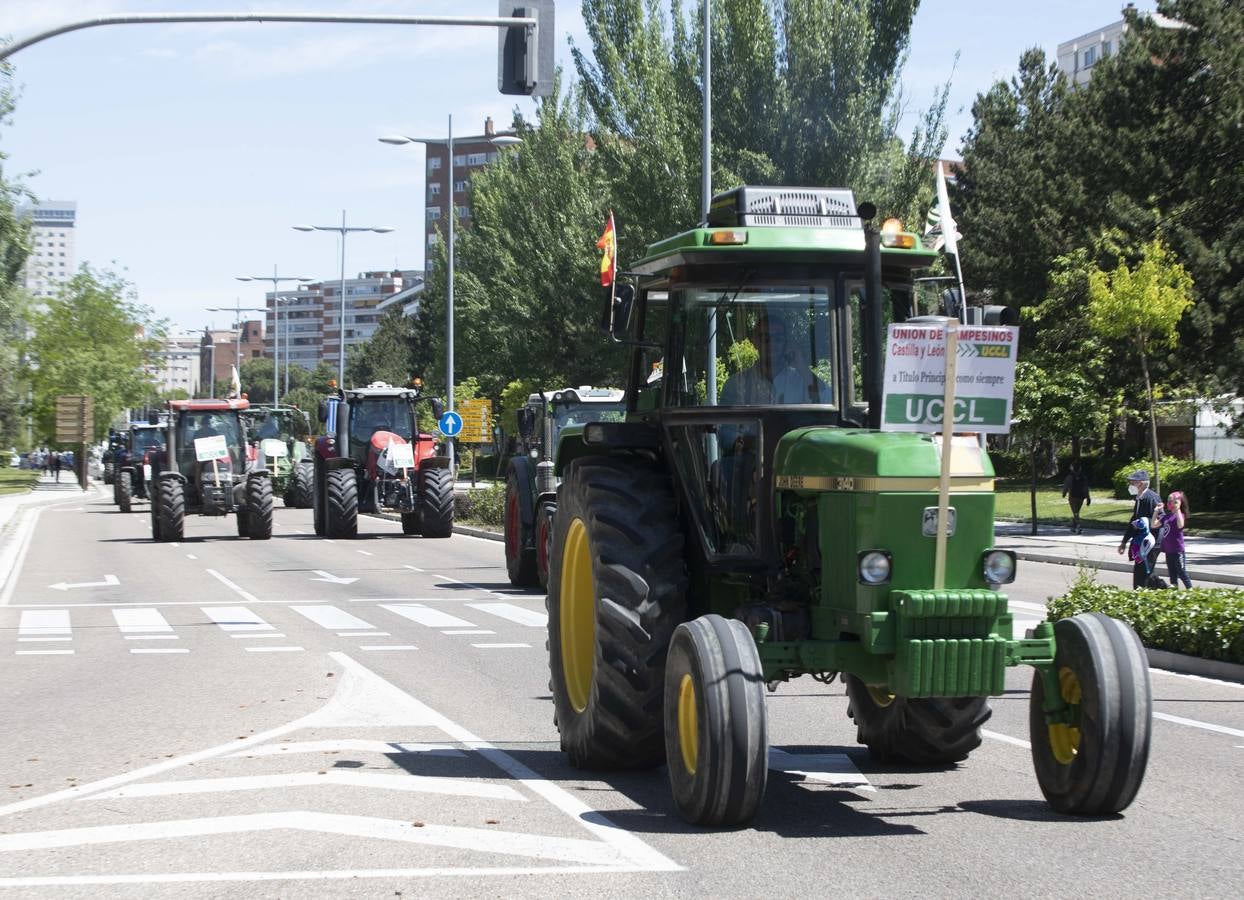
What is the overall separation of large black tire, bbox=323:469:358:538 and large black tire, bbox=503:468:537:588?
11.3 m

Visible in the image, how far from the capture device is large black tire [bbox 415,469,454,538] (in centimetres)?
3541

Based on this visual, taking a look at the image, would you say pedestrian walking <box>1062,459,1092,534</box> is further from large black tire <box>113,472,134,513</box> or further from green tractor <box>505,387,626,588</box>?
large black tire <box>113,472,134,513</box>

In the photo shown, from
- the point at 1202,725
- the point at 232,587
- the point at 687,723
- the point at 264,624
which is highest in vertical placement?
the point at 687,723

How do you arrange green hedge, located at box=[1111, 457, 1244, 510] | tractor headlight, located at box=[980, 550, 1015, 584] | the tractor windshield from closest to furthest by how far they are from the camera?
tractor headlight, located at box=[980, 550, 1015, 584]
the tractor windshield
green hedge, located at box=[1111, 457, 1244, 510]

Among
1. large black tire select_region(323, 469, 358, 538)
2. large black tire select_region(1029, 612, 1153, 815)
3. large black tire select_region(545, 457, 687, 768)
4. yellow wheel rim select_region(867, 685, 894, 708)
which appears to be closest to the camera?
large black tire select_region(1029, 612, 1153, 815)

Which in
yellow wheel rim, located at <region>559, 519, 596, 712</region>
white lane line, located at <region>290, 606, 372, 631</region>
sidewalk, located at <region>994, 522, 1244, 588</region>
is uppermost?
yellow wheel rim, located at <region>559, 519, 596, 712</region>

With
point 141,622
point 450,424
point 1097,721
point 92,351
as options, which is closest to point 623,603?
point 1097,721

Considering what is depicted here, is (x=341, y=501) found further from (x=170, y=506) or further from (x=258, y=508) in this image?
(x=170, y=506)

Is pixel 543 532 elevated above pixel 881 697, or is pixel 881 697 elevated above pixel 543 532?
pixel 543 532

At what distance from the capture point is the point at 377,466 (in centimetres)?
3578

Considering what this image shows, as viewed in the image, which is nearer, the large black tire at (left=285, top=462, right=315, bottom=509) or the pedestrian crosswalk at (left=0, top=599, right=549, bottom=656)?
the pedestrian crosswalk at (left=0, top=599, right=549, bottom=656)

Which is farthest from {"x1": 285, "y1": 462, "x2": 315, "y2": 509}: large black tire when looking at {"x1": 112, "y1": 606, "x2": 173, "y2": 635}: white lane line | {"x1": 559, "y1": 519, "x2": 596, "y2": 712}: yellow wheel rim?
{"x1": 559, "y1": 519, "x2": 596, "y2": 712}: yellow wheel rim

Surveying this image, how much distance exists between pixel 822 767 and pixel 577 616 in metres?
1.62

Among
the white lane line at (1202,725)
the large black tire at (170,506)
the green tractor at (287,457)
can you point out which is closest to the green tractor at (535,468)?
the white lane line at (1202,725)
